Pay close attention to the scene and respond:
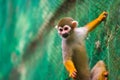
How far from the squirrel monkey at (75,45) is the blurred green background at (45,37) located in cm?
9

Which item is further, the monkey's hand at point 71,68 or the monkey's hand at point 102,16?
the monkey's hand at point 102,16

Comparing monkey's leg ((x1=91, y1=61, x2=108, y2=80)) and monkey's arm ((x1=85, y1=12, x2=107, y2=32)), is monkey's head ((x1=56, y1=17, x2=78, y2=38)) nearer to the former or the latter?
monkey's arm ((x1=85, y1=12, x2=107, y2=32))

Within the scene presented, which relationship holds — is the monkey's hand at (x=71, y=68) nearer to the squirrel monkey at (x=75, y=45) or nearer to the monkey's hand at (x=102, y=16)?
the squirrel monkey at (x=75, y=45)

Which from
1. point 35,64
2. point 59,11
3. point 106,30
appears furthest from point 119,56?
point 35,64

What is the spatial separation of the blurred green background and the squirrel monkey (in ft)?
0.30

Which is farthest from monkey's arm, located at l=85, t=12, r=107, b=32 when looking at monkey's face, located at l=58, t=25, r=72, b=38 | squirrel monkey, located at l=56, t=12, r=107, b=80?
monkey's face, located at l=58, t=25, r=72, b=38

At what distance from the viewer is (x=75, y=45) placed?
2537 millimetres

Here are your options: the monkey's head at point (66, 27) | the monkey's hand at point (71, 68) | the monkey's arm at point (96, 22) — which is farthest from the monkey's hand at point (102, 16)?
the monkey's hand at point (71, 68)

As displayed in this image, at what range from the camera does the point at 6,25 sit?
3.74 metres

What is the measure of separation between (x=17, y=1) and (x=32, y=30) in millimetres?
332

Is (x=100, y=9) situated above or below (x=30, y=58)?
below

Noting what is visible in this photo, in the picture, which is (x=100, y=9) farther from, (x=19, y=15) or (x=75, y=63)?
(x=19, y=15)

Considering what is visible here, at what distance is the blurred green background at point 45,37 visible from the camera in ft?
8.38

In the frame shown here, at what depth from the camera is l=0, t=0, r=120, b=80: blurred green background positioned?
8.38ft
